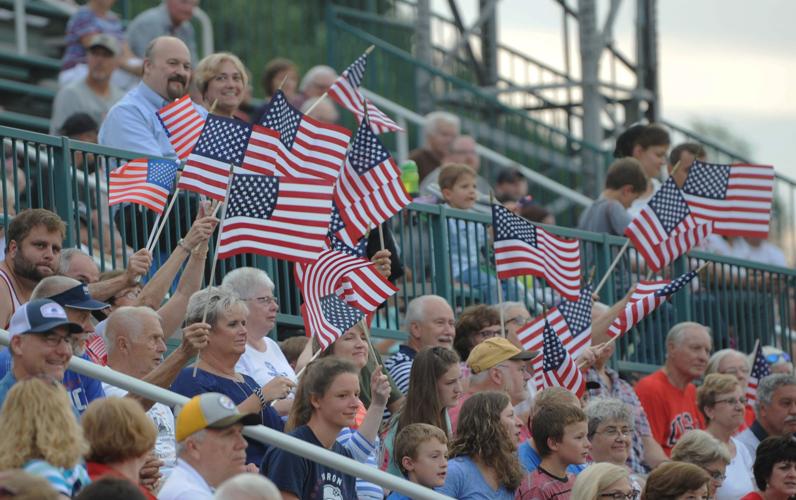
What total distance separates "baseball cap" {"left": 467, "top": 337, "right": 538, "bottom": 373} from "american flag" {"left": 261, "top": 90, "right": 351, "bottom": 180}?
1698mm

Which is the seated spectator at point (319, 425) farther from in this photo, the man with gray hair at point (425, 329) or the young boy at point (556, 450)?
the man with gray hair at point (425, 329)

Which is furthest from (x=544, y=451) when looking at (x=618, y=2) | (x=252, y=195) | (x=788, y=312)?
(x=618, y=2)

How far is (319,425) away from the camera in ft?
31.9

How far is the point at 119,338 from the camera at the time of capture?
9.94 meters

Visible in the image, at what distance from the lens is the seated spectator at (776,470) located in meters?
12.0

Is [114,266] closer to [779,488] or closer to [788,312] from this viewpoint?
[779,488]

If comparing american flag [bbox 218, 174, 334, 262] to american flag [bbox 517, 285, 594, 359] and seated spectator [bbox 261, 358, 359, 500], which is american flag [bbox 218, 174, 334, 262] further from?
american flag [bbox 517, 285, 594, 359]

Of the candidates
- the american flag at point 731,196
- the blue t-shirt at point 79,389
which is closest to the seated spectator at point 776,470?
the american flag at point 731,196

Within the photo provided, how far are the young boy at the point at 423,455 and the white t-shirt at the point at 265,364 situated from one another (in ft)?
3.46

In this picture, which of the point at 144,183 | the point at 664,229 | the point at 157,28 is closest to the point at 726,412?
the point at 664,229

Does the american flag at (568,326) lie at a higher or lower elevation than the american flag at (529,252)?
lower

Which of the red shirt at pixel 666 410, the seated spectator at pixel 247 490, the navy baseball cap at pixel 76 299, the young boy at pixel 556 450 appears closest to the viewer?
the seated spectator at pixel 247 490

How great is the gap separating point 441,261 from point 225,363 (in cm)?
472

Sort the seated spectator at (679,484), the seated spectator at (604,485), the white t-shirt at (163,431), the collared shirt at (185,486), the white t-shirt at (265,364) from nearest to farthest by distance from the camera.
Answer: the collared shirt at (185,486)
the white t-shirt at (163,431)
the seated spectator at (604,485)
the seated spectator at (679,484)
the white t-shirt at (265,364)
